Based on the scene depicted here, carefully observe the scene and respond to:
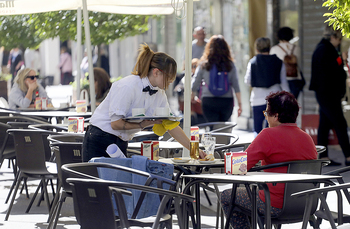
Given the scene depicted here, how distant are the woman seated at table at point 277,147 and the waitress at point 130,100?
472 millimetres

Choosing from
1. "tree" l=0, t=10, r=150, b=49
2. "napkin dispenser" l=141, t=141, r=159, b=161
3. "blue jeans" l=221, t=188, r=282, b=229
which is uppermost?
"tree" l=0, t=10, r=150, b=49

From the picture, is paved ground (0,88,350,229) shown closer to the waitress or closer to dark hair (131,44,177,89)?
the waitress

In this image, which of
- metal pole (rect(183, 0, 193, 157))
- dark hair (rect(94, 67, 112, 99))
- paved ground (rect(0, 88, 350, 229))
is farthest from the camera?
dark hair (rect(94, 67, 112, 99))

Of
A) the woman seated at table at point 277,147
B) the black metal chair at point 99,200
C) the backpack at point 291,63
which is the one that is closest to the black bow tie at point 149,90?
the woman seated at table at point 277,147

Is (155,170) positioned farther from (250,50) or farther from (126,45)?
(126,45)

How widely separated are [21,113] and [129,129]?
157 inches

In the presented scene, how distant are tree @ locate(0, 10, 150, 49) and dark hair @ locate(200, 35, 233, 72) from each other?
3.44 m

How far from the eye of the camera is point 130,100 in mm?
3855

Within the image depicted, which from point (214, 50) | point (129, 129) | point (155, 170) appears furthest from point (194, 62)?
point (155, 170)

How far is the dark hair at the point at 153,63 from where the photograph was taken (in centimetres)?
391

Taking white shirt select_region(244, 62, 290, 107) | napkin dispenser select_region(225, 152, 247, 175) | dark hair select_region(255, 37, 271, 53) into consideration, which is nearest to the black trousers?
white shirt select_region(244, 62, 290, 107)

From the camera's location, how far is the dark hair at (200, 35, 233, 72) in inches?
299

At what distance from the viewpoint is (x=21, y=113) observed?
294 inches

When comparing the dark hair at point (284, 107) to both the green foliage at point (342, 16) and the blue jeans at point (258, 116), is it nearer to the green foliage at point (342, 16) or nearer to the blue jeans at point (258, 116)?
the green foliage at point (342, 16)
